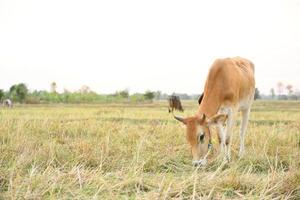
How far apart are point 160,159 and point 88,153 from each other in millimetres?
1027

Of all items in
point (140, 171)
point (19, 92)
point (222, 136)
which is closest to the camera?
point (140, 171)

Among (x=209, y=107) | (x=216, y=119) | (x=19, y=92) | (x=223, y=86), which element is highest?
(x=19, y=92)

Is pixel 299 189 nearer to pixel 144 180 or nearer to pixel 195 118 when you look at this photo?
pixel 144 180

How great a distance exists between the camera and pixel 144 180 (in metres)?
4.28

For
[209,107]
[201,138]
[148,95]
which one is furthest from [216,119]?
[148,95]

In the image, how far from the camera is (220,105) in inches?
282

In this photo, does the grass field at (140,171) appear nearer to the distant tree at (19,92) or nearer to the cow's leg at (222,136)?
the cow's leg at (222,136)

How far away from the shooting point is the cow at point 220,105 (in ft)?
19.9

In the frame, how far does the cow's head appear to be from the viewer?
5.97 metres

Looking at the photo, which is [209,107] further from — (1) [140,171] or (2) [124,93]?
(2) [124,93]

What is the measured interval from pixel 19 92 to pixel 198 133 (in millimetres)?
52498

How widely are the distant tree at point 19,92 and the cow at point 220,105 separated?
49.5 m

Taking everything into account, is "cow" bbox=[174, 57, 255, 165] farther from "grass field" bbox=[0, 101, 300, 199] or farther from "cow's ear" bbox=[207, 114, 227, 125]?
"grass field" bbox=[0, 101, 300, 199]

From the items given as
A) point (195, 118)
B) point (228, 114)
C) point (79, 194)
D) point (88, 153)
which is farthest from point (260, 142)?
point (79, 194)
